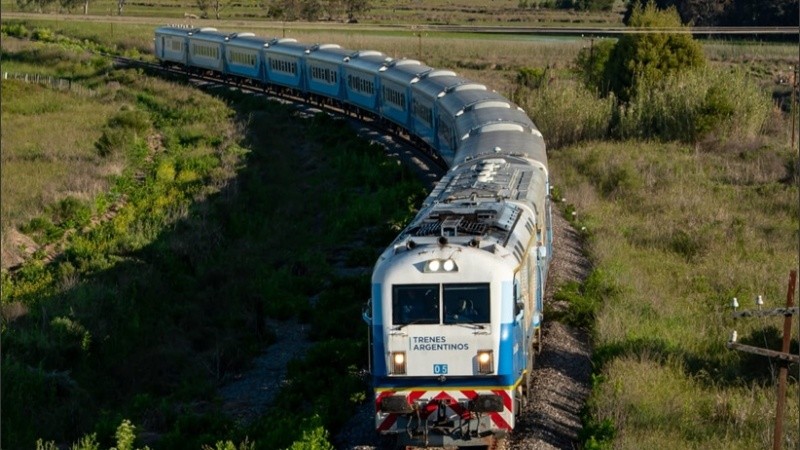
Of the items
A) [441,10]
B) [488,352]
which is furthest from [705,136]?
[441,10]

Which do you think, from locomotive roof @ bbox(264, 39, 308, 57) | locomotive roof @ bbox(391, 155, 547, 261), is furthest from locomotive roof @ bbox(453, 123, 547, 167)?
locomotive roof @ bbox(264, 39, 308, 57)

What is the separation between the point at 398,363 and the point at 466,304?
1.00 meters

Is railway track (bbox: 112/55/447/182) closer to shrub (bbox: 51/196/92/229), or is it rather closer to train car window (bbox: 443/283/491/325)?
shrub (bbox: 51/196/92/229)

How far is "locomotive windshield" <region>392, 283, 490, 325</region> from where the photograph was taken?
13.5 meters

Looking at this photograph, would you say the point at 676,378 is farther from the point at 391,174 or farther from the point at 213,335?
the point at 391,174

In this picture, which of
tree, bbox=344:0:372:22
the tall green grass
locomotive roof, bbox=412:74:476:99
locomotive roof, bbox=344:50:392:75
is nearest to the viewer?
the tall green grass

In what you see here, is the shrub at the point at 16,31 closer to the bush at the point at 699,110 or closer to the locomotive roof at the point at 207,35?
the locomotive roof at the point at 207,35

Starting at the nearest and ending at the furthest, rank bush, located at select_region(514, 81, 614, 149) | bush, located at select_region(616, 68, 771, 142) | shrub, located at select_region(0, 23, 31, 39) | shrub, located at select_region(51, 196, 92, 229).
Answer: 1. shrub, located at select_region(51, 196, 92, 229)
2. bush, located at select_region(616, 68, 771, 142)
3. bush, located at select_region(514, 81, 614, 149)
4. shrub, located at select_region(0, 23, 31, 39)

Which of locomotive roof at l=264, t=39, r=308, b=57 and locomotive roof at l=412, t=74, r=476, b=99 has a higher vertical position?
locomotive roof at l=412, t=74, r=476, b=99

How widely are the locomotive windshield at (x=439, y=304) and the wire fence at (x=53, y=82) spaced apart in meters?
48.1

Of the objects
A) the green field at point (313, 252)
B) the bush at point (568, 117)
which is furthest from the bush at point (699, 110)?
the bush at point (568, 117)

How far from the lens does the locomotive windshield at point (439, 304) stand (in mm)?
13453

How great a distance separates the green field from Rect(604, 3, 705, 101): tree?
6.86ft

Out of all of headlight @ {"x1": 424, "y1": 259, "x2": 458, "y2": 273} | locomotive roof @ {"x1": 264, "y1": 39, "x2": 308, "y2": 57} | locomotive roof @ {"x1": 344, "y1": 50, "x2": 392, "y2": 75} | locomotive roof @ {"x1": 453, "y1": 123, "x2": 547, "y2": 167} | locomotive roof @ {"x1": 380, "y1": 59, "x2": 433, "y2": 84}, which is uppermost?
headlight @ {"x1": 424, "y1": 259, "x2": 458, "y2": 273}
